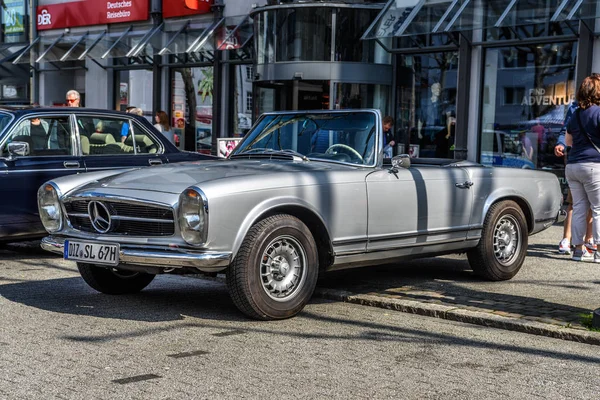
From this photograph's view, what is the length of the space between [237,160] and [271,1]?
11.9 m

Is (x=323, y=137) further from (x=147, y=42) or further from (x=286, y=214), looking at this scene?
(x=147, y=42)

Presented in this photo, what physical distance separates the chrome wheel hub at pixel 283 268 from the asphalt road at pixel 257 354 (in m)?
0.24

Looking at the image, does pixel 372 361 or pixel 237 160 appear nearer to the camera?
pixel 372 361

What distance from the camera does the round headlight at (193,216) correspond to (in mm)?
5902

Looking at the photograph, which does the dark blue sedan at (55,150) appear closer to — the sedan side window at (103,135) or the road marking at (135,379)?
the sedan side window at (103,135)

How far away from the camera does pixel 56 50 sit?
83.9 ft

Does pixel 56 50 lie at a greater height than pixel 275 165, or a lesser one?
greater

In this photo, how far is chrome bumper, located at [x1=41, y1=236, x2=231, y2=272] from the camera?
5887 mm

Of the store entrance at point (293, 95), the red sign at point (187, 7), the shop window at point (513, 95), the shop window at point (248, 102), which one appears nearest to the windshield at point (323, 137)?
the shop window at point (513, 95)

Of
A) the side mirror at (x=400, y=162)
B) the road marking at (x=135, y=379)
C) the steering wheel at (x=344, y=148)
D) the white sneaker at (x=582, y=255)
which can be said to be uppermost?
the steering wheel at (x=344, y=148)

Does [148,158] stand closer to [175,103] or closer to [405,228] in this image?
[405,228]

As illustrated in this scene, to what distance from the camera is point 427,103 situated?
56.6 feet

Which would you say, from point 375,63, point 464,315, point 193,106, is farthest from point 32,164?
point 193,106

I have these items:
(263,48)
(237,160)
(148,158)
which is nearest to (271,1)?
(263,48)
